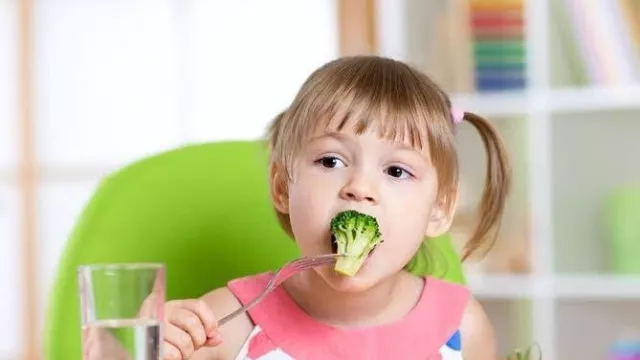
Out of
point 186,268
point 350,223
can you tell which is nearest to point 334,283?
point 350,223

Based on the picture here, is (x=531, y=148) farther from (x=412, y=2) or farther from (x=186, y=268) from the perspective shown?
(x=186, y=268)

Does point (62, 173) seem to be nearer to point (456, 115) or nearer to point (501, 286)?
point (501, 286)

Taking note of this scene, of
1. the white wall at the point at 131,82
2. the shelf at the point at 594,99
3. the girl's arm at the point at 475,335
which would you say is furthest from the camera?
the white wall at the point at 131,82

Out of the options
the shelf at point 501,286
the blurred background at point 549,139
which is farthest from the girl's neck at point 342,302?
the shelf at point 501,286

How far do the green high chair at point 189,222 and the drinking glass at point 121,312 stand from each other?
561mm

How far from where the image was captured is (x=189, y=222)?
1479mm

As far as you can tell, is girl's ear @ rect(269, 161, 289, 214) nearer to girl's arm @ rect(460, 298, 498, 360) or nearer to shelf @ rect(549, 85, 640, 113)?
girl's arm @ rect(460, 298, 498, 360)

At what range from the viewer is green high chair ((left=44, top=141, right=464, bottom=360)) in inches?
56.3

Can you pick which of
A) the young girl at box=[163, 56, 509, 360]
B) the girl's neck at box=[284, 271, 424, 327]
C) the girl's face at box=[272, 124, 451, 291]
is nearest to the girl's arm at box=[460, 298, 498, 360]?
the young girl at box=[163, 56, 509, 360]

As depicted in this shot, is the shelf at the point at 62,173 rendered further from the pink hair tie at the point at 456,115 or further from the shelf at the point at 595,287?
the pink hair tie at the point at 456,115

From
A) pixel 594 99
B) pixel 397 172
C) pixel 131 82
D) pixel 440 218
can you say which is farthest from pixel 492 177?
pixel 131 82

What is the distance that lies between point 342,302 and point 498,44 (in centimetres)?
160

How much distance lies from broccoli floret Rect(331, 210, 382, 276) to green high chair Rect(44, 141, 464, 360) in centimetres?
37

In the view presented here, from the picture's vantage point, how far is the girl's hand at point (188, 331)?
1.03m
